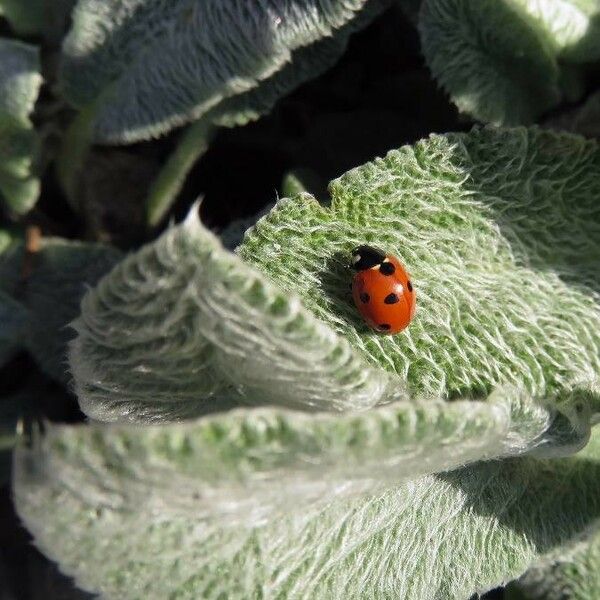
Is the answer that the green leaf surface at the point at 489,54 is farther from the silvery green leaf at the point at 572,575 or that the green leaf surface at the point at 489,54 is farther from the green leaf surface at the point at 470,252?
the silvery green leaf at the point at 572,575

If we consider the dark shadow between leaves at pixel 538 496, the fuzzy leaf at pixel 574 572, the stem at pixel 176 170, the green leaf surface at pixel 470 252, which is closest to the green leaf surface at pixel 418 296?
the green leaf surface at pixel 470 252

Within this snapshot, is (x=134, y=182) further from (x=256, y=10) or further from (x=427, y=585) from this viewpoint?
(x=427, y=585)

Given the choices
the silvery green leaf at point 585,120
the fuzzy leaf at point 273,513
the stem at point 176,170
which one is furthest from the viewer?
the stem at point 176,170

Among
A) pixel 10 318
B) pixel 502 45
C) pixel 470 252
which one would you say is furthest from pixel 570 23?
pixel 10 318

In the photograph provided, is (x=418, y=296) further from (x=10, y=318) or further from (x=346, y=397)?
(x=10, y=318)

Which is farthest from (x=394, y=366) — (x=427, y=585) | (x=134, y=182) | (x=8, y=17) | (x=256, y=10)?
(x=8, y=17)

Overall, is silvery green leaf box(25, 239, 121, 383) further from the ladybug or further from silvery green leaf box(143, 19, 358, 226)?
the ladybug
